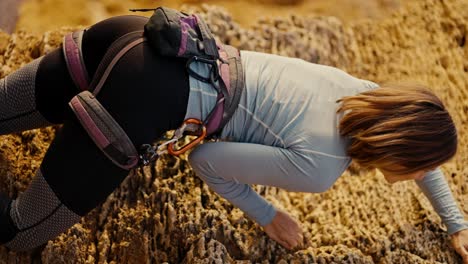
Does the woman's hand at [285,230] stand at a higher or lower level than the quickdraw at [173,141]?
lower

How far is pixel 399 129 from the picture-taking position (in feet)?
3.73

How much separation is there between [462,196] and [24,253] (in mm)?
1164

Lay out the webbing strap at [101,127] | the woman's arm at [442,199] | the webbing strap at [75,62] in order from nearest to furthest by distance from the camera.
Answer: the webbing strap at [101,127], the webbing strap at [75,62], the woman's arm at [442,199]

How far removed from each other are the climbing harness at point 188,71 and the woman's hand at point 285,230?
309 mm

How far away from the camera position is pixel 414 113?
3.77ft

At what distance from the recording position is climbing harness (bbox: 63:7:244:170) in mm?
1115

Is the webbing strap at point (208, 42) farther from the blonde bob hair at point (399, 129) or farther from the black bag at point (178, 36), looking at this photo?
the blonde bob hair at point (399, 129)

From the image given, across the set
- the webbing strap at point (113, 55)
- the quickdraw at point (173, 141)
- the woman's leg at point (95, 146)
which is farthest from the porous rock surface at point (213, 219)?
the webbing strap at point (113, 55)

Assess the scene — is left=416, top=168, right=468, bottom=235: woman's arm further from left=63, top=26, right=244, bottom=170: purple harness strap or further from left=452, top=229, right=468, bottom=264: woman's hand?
left=63, top=26, right=244, bottom=170: purple harness strap

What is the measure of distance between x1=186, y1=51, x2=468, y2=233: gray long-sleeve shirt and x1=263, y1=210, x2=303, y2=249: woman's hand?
0.20 metres

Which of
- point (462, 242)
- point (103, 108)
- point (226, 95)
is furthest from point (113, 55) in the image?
point (462, 242)

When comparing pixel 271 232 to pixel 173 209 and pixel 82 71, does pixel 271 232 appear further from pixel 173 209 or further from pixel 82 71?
pixel 82 71

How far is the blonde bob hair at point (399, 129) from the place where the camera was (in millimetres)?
1137

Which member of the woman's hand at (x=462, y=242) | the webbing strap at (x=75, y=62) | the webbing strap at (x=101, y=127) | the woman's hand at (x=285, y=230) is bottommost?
the woman's hand at (x=462, y=242)
